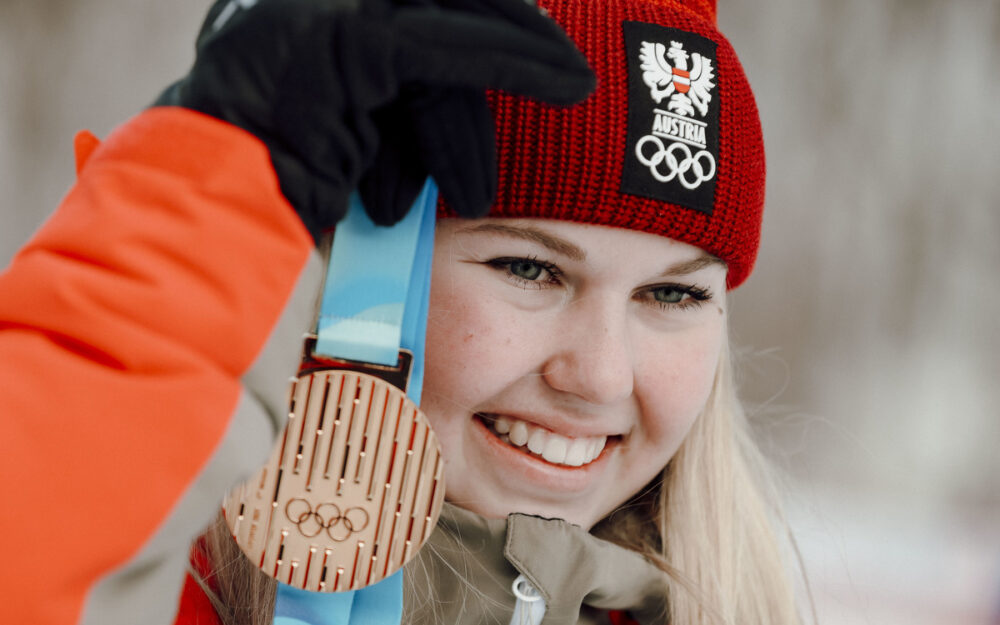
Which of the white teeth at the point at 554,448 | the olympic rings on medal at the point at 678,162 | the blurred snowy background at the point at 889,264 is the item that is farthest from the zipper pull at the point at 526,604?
the blurred snowy background at the point at 889,264

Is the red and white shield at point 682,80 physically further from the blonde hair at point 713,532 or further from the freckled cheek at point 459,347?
the blonde hair at point 713,532

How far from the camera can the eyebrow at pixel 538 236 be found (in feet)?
3.14

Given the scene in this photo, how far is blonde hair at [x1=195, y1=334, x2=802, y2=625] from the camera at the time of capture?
1.20 meters

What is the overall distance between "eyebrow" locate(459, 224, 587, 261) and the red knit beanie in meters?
0.02

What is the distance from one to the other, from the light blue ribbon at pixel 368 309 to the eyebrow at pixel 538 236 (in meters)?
0.12

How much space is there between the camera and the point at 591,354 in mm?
950

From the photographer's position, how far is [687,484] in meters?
1.26

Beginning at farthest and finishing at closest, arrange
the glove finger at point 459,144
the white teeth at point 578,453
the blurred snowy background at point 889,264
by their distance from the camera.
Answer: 1. the blurred snowy background at point 889,264
2. the white teeth at point 578,453
3. the glove finger at point 459,144

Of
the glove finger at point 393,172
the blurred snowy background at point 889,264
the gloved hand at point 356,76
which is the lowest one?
the blurred snowy background at point 889,264

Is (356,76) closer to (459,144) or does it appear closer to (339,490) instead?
(459,144)

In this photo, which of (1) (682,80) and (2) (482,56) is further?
(1) (682,80)

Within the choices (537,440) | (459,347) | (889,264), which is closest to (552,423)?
(537,440)

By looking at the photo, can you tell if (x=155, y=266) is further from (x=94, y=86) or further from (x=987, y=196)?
(x=987, y=196)

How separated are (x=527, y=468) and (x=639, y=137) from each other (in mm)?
371
